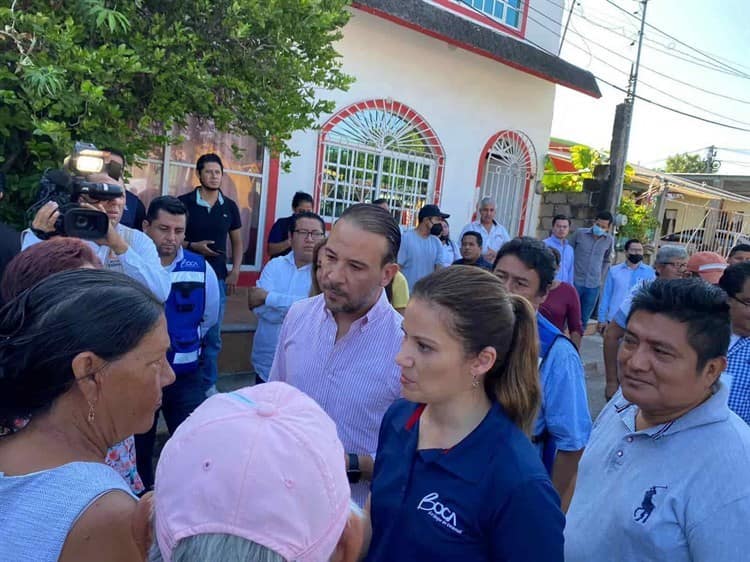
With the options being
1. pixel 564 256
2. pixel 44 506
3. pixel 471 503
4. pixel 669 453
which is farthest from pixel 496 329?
pixel 564 256

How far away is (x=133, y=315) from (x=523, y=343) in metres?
1.04

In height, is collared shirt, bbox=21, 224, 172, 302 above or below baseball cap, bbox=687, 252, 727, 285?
below

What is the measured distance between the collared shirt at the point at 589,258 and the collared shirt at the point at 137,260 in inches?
265

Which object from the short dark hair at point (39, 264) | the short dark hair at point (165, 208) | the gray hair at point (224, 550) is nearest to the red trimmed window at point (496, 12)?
the short dark hair at point (165, 208)

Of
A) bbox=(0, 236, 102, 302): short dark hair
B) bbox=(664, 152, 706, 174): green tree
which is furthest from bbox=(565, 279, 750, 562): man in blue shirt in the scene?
bbox=(664, 152, 706, 174): green tree

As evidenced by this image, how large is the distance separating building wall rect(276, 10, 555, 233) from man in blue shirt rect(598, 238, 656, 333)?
2724mm

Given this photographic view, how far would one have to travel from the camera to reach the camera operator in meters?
2.35

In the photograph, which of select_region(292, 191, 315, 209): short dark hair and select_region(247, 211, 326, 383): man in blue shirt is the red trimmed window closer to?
select_region(292, 191, 315, 209): short dark hair

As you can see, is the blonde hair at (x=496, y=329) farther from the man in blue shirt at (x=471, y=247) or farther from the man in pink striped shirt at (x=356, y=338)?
A: the man in blue shirt at (x=471, y=247)

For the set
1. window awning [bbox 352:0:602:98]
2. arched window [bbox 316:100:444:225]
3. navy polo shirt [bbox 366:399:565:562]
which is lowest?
navy polo shirt [bbox 366:399:565:562]

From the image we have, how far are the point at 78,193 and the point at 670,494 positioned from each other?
2.54 m

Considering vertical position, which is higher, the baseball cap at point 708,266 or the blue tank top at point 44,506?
the baseball cap at point 708,266

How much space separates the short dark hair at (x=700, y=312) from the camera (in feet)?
5.49

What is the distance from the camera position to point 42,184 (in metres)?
2.51
